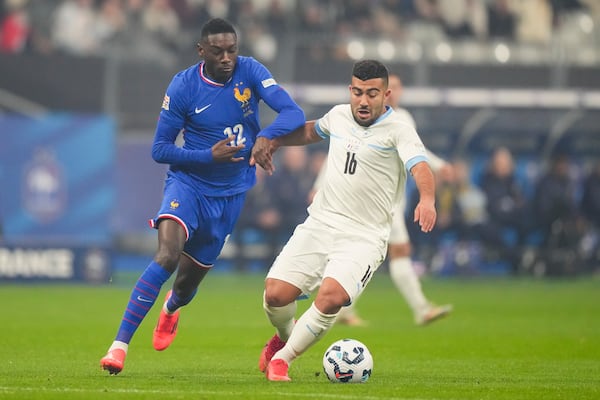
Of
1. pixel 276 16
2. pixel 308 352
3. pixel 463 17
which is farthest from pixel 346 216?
pixel 463 17

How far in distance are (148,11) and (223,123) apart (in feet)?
45.9

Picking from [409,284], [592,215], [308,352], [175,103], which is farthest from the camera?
[592,215]

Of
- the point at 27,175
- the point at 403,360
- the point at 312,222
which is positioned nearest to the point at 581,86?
the point at 27,175

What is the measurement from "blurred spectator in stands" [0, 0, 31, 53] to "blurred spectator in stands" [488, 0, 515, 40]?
349 inches

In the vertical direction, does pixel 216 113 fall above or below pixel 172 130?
above

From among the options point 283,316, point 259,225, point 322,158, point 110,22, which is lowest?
point 259,225

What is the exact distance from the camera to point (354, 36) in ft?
76.8

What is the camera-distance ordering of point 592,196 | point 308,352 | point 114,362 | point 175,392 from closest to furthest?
point 175,392 → point 114,362 → point 308,352 → point 592,196

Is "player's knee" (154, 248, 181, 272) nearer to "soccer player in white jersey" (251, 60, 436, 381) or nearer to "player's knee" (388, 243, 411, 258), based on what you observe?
"soccer player in white jersey" (251, 60, 436, 381)

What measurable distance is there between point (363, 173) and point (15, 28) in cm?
1460

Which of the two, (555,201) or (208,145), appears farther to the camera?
(555,201)

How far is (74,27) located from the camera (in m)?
22.7

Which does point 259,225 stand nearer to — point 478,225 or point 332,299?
point 478,225

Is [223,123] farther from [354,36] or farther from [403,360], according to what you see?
[354,36]
